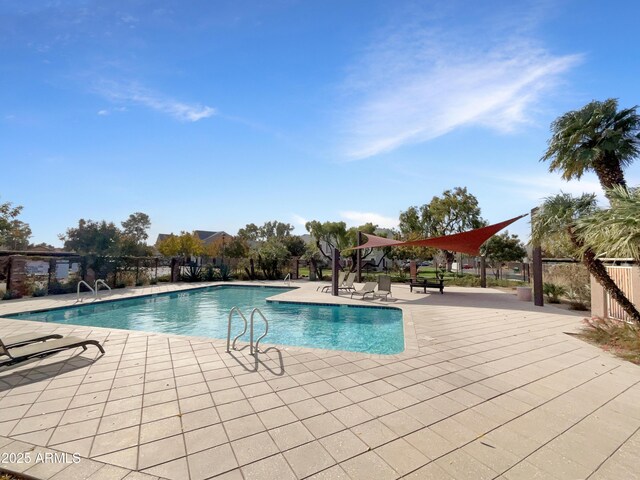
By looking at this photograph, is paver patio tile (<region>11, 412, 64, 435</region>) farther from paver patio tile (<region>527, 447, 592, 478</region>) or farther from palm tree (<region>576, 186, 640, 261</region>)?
palm tree (<region>576, 186, 640, 261</region>)

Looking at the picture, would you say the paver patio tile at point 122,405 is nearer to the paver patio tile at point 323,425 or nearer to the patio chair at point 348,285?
the paver patio tile at point 323,425

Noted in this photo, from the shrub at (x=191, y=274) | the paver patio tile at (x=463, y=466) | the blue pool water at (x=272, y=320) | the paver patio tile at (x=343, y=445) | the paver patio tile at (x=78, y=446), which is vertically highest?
the shrub at (x=191, y=274)

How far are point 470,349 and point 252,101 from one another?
26.8 feet

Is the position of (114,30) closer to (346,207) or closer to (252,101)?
(252,101)

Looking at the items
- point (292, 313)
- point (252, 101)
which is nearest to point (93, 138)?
point (252, 101)

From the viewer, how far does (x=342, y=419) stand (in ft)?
9.22

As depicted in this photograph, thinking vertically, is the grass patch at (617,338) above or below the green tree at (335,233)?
below

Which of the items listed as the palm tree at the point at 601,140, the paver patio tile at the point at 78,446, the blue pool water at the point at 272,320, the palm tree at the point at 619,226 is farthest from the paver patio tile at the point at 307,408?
the palm tree at the point at 601,140

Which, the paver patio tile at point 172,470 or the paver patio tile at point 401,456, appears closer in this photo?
the paver patio tile at point 172,470

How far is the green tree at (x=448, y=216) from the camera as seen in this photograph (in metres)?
25.6

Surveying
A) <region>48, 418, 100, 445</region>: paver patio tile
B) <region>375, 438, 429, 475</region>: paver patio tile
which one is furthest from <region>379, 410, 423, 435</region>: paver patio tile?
<region>48, 418, 100, 445</region>: paver patio tile

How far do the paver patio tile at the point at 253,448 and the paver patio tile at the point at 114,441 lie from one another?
0.83 metres

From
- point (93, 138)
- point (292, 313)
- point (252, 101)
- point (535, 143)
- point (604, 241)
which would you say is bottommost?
point (292, 313)

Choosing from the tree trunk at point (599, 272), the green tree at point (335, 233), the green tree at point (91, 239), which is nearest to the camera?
the tree trunk at point (599, 272)
